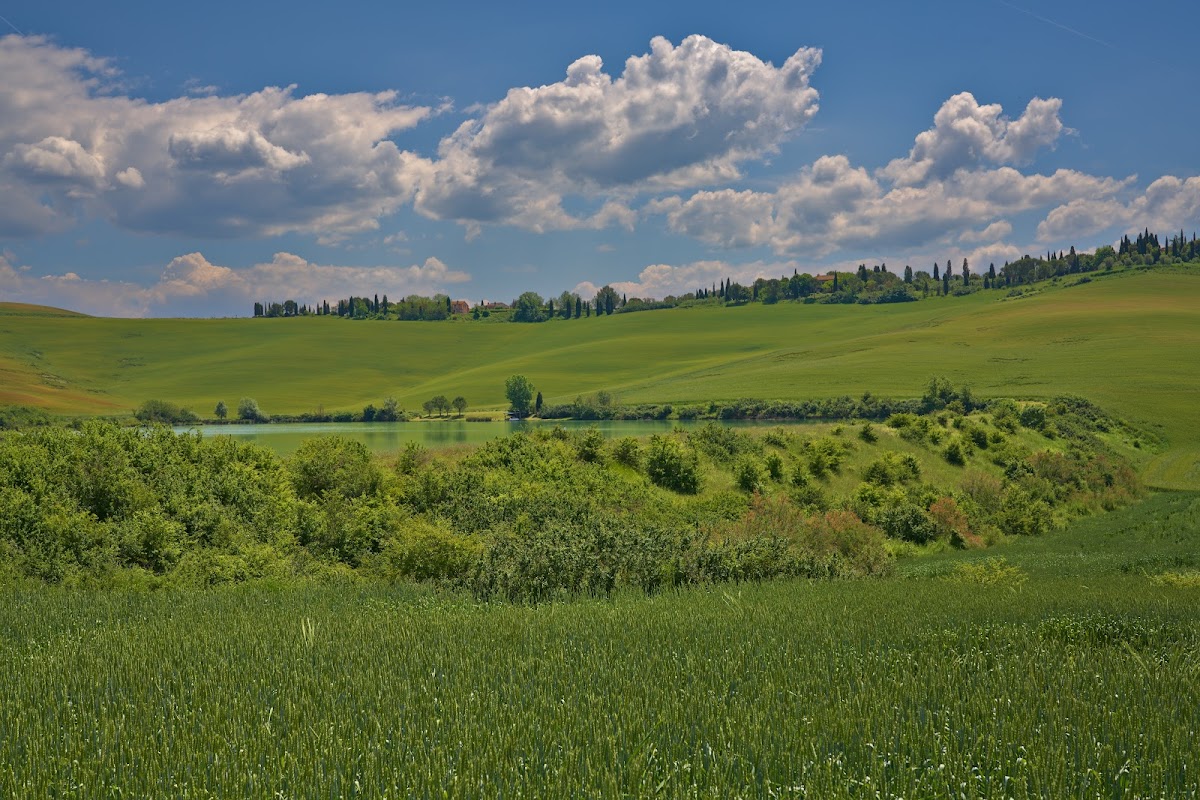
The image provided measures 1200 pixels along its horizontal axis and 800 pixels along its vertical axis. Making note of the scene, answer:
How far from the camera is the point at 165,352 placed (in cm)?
16350

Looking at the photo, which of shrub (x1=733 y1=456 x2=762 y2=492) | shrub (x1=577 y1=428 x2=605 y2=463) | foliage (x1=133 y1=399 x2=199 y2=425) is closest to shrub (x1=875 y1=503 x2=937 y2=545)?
shrub (x1=733 y1=456 x2=762 y2=492)

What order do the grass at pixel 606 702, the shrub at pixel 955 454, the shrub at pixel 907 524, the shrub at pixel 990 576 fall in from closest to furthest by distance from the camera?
1. the grass at pixel 606 702
2. the shrub at pixel 990 576
3. the shrub at pixel 907 524
4. the shrub at pixel 955 454

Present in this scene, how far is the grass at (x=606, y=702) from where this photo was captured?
4.81m

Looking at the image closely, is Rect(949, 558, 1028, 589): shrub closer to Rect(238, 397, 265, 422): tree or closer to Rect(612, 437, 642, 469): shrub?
Rect(612, 437, 642, 469): shrub

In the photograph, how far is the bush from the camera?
37.2 metres

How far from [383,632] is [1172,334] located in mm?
133998

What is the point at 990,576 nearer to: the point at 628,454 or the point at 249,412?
the point at 628,454

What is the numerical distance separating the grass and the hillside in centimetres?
6193

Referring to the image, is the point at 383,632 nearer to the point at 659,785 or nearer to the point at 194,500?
the point at 659,785

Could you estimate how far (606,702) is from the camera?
21.0 ft

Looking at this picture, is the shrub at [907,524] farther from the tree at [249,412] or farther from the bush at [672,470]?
the tree at [249,412]

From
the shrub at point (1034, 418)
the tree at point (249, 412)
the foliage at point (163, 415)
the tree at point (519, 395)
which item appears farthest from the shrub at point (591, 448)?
the tree at point (249, 412)

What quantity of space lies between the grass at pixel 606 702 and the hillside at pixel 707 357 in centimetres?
6193

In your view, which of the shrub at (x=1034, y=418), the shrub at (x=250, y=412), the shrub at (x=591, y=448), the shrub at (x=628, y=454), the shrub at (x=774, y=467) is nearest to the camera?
the shrub at (x=591, y=448)
